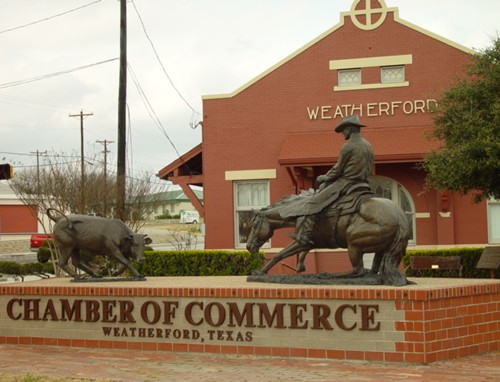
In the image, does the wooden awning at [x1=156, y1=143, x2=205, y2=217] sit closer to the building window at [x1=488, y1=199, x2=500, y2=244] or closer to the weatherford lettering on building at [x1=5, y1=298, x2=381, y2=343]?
the building window at [x1=488, y1=199, x2=500, y2=244]

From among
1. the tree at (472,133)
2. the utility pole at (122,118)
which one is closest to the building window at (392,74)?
the tree at (472,133)

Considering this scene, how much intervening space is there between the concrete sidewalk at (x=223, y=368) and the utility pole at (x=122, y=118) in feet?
38.5

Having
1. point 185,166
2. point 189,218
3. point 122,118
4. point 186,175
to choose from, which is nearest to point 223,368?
point 122,118

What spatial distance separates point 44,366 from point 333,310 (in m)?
3.60

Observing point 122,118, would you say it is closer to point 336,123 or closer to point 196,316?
point 336,123

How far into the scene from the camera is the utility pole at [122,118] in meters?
21.8

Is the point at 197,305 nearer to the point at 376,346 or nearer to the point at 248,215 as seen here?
the point at 376,346

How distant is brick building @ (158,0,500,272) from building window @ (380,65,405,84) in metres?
0.03

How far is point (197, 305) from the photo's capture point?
34.7ft

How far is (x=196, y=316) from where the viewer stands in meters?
10.6

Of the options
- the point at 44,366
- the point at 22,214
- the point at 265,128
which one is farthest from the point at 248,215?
the point at 22,214

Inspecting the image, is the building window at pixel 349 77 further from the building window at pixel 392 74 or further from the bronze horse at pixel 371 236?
the bronze horse at pixel 371 236

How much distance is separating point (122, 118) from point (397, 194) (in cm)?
778

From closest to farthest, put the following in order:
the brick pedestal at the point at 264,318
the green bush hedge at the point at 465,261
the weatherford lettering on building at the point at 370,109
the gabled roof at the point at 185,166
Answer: the brick pedestal at the point at 264,318 → the green bush hedge at the point at 465,261 → the weatherford lettering on building at the point at 370,109 → the gabled roof at the point at 185,166
